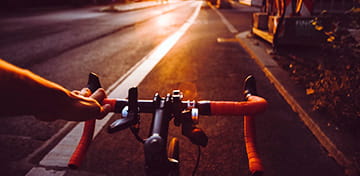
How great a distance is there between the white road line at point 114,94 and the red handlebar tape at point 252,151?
227 centimetres

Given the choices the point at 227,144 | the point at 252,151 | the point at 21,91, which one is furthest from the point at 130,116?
the point at 227,144

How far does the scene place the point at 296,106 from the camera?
13.4 ft

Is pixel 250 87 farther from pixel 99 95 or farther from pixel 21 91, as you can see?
pixel 21 91

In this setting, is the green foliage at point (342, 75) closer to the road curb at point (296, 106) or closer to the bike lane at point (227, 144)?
the road curb at point (296, 106)

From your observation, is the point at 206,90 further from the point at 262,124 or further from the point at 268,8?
the point at 268,8

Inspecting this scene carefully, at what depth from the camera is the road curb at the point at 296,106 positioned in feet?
9.09

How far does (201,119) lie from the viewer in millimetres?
3941

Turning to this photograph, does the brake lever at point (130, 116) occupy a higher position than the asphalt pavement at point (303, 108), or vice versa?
the brake lever at point (130, 116)

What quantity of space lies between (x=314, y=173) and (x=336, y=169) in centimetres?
27

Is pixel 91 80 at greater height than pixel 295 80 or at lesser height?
greater

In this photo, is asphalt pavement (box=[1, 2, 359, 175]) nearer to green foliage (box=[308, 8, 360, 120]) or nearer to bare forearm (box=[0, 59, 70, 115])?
green foliage (box=[308, 8, 360, 120])

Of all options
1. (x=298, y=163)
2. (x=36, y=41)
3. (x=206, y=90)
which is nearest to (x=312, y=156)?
(x=298, y=163)

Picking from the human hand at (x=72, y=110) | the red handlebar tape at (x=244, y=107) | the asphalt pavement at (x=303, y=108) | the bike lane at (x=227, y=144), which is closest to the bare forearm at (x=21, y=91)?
the human hand at (x=72, y=110)

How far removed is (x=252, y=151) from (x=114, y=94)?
3.83 metres
